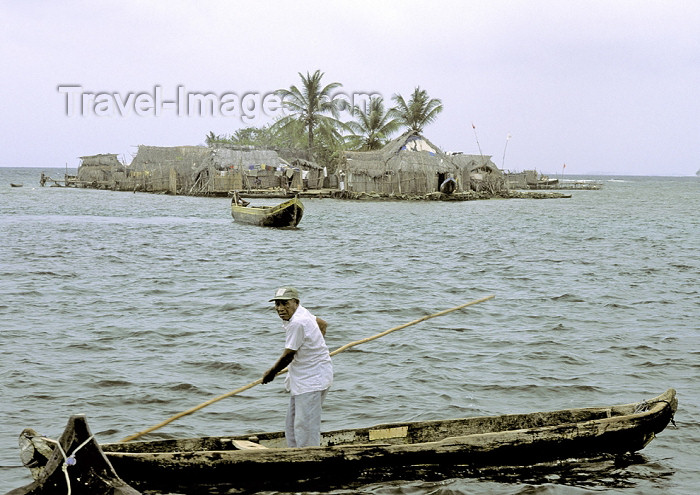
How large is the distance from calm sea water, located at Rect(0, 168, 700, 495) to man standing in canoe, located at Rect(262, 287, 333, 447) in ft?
2.24

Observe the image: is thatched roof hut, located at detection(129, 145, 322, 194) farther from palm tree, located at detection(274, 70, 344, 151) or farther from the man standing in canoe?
the man standing in canoe

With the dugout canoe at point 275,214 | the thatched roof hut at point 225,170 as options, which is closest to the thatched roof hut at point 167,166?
the thatched roof hut at point 225,170

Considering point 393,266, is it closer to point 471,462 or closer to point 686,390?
point 686,390

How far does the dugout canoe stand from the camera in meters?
27.9

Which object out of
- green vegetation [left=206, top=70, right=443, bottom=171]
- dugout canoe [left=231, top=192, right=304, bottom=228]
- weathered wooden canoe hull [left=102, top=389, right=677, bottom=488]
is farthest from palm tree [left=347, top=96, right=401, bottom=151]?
weathered wooden canoe hull [left=102, top=389, right=677, bottom=488]

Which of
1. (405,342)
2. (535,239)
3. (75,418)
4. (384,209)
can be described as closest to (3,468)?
(75,418)

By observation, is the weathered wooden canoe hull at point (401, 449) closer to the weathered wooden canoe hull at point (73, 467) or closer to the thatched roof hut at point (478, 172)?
the weathered wooden canoe hull at point (73, 467)

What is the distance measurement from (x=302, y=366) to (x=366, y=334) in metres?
5.92

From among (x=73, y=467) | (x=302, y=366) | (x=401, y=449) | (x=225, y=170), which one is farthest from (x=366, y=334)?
(x=225, y=170)

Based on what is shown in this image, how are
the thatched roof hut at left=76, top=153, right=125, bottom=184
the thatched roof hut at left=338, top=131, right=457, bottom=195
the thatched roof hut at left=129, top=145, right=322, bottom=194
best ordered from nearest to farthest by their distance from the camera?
the thatched roof hut at left=338, top=131, right=457, bottom=195, the thatched roof hut at left=129, top=145, right=322, bottom=194, the thatched roof hut at left=76, top=153, right=125, bottom=184

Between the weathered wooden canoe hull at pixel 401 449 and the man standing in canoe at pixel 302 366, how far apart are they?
0.76 ft

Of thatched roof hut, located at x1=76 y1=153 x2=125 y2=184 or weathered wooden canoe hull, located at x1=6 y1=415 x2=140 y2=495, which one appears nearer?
weathered wooden canoe hull, located at x1=6 y1=415 x2=140 y2=495

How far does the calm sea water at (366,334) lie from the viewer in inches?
295

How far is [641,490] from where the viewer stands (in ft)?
19.7
